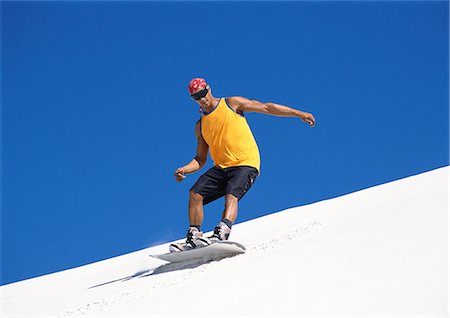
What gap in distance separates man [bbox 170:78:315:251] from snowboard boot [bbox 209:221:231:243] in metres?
0.26

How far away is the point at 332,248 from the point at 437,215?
745 millimetres

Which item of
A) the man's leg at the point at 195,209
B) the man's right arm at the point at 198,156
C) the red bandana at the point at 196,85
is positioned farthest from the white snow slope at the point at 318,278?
the red bandana at the point at 196,85

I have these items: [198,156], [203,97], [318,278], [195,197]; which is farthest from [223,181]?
[318,278]

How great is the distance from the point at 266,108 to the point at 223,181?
0.64 m

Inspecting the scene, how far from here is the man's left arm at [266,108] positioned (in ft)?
15.5

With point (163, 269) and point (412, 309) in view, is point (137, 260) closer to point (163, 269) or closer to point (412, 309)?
point (163, 269)

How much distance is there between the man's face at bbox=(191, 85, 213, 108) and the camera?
4.88 metres

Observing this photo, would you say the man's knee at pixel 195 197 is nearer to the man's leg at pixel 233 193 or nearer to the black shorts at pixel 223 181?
the black shorts at pixel 223 181

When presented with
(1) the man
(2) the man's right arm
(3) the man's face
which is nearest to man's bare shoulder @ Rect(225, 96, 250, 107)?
(1) the man

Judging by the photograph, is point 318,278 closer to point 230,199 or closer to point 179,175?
point 230,199

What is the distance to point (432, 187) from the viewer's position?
16.8 feet

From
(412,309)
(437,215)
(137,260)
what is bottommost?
(412,309)

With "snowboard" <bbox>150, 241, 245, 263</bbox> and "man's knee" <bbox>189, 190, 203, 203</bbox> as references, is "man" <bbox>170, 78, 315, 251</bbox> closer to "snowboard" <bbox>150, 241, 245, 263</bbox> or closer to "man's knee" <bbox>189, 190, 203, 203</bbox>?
"man's knee" <bbox>189, 190, 203, 203</bbox>

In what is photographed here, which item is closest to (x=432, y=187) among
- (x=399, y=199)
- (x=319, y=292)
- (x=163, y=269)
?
(x=399, y=199)
